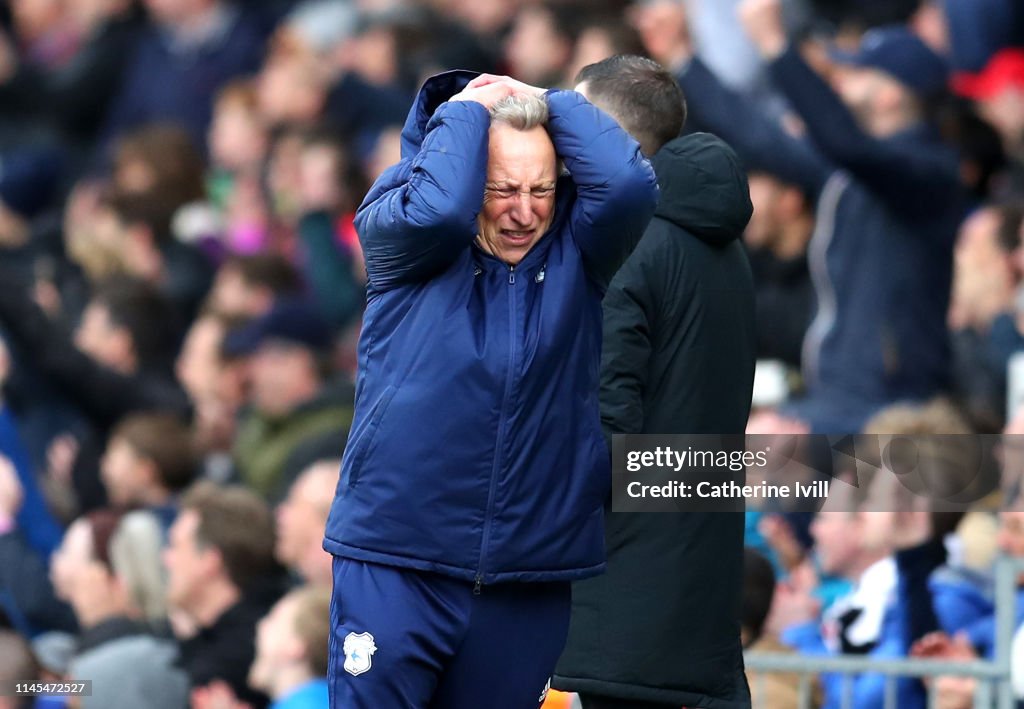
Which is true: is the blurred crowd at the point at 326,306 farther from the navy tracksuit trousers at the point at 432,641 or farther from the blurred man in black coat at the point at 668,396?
the navy tracksuit trousers at the point at 432,641

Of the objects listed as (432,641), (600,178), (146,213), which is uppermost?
(146,213)

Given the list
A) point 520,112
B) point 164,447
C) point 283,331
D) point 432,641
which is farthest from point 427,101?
point 283,331

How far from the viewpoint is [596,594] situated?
14.0 feet

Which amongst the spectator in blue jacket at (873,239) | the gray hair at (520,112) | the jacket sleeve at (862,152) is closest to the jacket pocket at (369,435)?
the gray hair at (520,112)

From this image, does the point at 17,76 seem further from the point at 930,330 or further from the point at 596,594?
the point at 596,594

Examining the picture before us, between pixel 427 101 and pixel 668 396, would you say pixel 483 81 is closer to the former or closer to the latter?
pixel 427 101

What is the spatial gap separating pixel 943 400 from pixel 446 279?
3.53 metres

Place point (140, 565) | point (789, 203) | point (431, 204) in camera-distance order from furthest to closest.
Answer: point (789, 203), point (140, 565), point (431, 204)

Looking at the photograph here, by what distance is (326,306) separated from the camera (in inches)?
381

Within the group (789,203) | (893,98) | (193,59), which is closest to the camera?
(893,98)

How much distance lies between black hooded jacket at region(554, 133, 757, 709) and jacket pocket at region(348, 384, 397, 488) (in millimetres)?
660

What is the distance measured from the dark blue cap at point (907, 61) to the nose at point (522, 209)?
4307mm

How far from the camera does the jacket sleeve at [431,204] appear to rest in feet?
11.7

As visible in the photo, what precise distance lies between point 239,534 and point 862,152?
269cm
